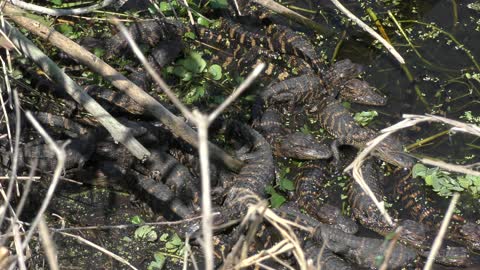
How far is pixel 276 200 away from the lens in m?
6.32

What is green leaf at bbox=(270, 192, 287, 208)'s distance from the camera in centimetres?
630

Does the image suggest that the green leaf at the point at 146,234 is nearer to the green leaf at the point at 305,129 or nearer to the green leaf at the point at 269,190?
the green leaf at the point at 269,190

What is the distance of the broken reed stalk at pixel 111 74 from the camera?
556cm

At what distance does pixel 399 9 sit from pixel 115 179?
4.05 metres

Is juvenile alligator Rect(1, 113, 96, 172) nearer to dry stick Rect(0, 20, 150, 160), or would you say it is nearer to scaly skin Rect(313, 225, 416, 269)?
dry stick Rect(0, 20, 150, 160)

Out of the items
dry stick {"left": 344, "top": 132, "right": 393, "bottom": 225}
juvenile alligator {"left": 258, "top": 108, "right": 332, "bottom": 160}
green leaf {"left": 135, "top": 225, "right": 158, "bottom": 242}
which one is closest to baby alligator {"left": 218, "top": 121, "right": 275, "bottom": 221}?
juvenile alligator {"left": 258, "top": 108, "right": 332, "bottom": 160}

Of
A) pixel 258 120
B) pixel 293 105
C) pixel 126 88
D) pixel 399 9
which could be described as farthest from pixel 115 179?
pixel 399 9

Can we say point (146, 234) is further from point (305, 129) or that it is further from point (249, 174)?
point (305, 129)

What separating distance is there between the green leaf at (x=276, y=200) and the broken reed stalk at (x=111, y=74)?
946 millimetres

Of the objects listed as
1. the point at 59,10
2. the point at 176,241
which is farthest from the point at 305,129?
the point at 59,10

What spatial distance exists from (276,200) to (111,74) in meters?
1.74

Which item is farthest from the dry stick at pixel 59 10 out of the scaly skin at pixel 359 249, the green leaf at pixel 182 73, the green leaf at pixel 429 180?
the green leaf at pixel 429 180

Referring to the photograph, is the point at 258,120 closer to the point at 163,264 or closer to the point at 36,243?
the point at 163,264

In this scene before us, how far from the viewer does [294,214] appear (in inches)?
238
